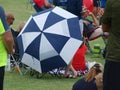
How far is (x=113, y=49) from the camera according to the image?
586 cm

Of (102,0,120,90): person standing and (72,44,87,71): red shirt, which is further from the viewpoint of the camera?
(72,44,87,71): red shirt

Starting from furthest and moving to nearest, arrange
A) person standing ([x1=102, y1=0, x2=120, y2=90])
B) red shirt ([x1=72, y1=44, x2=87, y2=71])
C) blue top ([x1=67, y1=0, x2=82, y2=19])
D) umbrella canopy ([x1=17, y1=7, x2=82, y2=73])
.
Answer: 1. blue top ([x1=67, y1=0, x2=82, y2=19])
2. red shirt ([x1=72, y1=44, x2=87, y2=71])
3. umbrella canopy ([x1=17, y1=7, x2=82, y2=73])
4. person standing ([x1=102, y1=0, x2=120, y2=90])

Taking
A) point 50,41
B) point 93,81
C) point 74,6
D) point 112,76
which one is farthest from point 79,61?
point 112,76

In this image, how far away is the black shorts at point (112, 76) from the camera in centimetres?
586

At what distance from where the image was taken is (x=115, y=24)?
233 inches

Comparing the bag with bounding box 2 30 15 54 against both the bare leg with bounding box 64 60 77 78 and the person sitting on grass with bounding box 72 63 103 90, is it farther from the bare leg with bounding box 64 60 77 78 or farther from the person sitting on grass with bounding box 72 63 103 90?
the bare leg with bounding box 64 60 77 78

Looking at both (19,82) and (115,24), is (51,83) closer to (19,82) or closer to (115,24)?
(19,82)

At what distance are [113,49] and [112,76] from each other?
31cm

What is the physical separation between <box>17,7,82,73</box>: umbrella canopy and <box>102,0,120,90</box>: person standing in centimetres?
397

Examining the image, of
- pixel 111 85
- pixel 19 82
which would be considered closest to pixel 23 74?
pixel 19 82

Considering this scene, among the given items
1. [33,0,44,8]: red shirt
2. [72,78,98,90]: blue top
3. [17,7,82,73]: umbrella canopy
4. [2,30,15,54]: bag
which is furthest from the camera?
[33,0,44,8]: red shirt

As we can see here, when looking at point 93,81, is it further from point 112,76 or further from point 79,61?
point 79,61

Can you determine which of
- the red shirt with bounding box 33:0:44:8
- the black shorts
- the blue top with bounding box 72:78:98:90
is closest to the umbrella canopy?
the blue top with bounding box 72:78:98:90

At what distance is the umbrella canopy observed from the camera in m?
9.91
